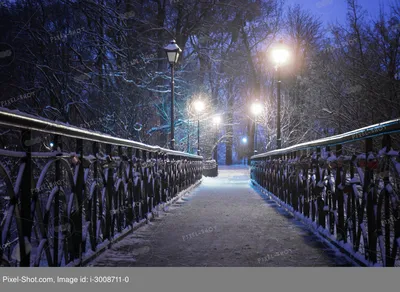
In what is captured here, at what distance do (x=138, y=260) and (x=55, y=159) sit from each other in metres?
1.47

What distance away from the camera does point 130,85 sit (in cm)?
1398

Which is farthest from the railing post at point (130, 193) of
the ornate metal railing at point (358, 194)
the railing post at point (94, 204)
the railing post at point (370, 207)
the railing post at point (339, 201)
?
the railing post at point (370, 207)

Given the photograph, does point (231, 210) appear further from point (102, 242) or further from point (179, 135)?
point (179, 135)

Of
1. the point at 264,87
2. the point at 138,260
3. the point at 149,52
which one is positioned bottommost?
the point at 138,260

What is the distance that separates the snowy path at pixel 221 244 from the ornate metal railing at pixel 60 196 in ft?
0.92

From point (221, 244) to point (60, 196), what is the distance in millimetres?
2136

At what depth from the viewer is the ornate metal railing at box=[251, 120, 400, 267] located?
2.98 meters

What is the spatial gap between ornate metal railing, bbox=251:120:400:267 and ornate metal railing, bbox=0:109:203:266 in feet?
7.79

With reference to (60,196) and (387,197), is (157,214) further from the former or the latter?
(387,197)

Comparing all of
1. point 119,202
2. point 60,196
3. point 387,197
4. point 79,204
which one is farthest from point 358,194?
point 119,202

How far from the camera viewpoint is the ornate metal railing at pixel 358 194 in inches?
117

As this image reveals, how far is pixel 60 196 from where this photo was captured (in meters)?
3.08
